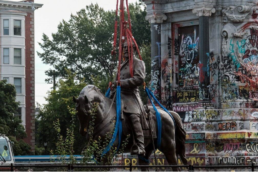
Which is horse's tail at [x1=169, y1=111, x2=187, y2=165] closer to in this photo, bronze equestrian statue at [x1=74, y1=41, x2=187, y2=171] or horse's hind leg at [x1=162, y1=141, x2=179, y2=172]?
bronze equestrian statue at [x1=74, y1=41, x2=187, y2=171]

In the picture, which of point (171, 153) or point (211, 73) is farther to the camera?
point (211, 73)

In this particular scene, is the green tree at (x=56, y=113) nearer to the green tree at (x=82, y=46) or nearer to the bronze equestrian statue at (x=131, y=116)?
the green tree at (x=82, y=46)

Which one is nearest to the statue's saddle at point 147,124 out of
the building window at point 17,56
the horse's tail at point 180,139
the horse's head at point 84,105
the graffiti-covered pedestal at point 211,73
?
the horse's tail at point 180,139

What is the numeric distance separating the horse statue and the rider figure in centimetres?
28

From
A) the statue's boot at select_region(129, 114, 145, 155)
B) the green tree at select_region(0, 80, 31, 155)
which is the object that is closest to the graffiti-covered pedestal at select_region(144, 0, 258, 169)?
the statue's boot at select_region(129, 114, 145, 155)

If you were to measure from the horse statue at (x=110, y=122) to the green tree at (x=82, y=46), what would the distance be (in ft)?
201

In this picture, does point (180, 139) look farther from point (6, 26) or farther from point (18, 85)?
point (6, 26)

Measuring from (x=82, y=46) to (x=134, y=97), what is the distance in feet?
217

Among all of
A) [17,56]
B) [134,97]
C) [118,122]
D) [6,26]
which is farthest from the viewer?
[17,56]

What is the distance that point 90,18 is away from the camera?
310ft

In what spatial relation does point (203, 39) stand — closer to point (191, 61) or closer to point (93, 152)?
point (191, 61)

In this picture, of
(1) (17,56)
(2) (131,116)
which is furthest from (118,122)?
(1) (17,56)

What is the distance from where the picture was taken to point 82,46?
90812 millimetres

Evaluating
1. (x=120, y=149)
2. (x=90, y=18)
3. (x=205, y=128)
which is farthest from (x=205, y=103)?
(x=90, y=18)
